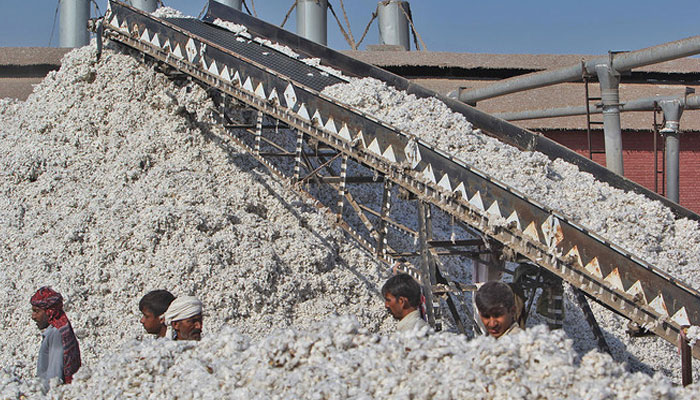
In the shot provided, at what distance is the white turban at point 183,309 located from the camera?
4.12 m

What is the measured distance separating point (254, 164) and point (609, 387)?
5381 millimetres

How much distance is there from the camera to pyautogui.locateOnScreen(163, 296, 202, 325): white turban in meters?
4.12

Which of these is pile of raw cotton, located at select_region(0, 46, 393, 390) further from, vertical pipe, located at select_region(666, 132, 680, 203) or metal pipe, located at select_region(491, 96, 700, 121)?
vertical pipe, located at select_region(666, 132, 680, 203)

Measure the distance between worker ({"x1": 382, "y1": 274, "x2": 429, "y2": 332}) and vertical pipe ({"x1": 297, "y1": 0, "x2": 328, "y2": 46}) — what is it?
36.7 ft

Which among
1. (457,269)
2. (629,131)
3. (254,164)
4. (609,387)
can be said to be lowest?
(609,387)

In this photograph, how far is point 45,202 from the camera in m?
7.68

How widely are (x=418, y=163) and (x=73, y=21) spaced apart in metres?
9.11

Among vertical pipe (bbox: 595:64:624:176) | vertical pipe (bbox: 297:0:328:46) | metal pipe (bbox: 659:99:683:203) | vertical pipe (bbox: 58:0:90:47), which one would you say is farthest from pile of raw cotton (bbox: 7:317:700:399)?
vertical pipe (bbox: 297:0:328:46)

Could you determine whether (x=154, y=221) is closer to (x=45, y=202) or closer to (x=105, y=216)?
(x=105, y=216)

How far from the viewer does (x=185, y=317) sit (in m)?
4.13

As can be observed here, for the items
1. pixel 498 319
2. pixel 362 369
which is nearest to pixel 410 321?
pixel 498 319

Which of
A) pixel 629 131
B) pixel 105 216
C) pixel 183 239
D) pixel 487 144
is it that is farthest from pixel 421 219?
pixel 629 131

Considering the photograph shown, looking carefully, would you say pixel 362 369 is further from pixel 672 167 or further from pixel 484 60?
pixel 484 60

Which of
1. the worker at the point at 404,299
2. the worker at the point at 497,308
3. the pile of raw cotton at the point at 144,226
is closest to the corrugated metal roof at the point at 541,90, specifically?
the pile of raw cotton at the point at 144,226
